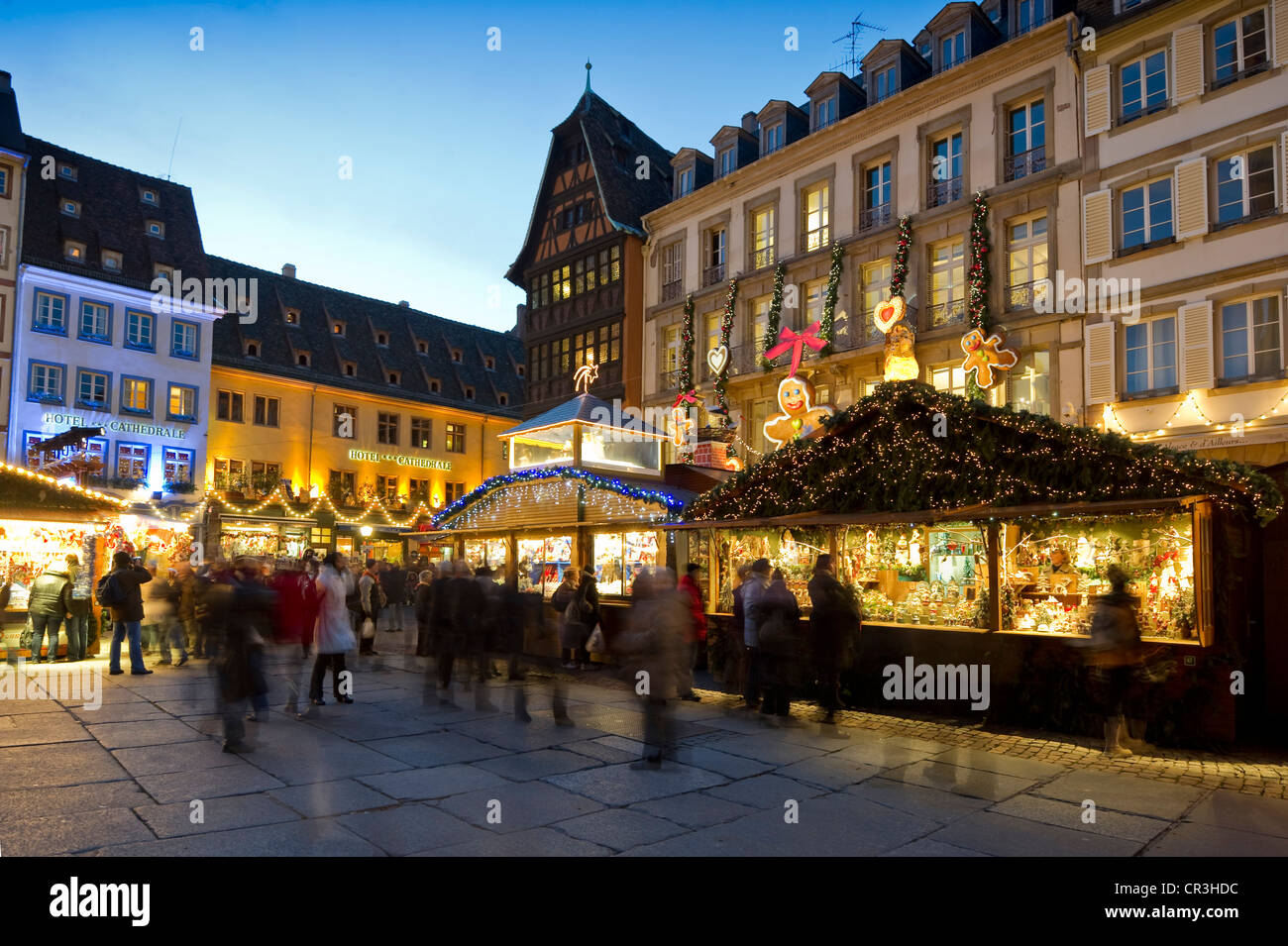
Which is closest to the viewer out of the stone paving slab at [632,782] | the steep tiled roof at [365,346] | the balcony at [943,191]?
the stone paving slab at [632,782]

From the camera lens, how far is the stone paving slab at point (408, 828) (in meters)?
5.58

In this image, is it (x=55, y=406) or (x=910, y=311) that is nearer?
(x=910, y=311)

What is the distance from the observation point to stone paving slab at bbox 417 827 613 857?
546cm

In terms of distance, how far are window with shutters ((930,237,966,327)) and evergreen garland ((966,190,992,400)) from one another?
49 cm

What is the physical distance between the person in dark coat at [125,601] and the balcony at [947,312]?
1630 centimetres

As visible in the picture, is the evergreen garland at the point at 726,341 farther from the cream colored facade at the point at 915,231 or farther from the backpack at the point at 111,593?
the backpack at the point at 111,593

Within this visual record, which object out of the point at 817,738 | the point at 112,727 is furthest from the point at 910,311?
the point at 112,727

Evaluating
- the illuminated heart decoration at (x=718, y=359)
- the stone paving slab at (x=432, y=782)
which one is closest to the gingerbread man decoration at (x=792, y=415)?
the illuminated heart decoration at (x=718, y=359)

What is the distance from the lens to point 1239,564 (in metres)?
10.2

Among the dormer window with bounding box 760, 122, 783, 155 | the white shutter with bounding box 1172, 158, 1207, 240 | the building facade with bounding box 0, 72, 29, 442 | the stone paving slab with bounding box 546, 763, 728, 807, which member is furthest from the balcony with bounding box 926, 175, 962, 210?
the building facade with bounding box 0, 72, 29, 442

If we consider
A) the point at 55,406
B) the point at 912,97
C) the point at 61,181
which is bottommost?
the point at 55,406

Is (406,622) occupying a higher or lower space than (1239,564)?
lower
